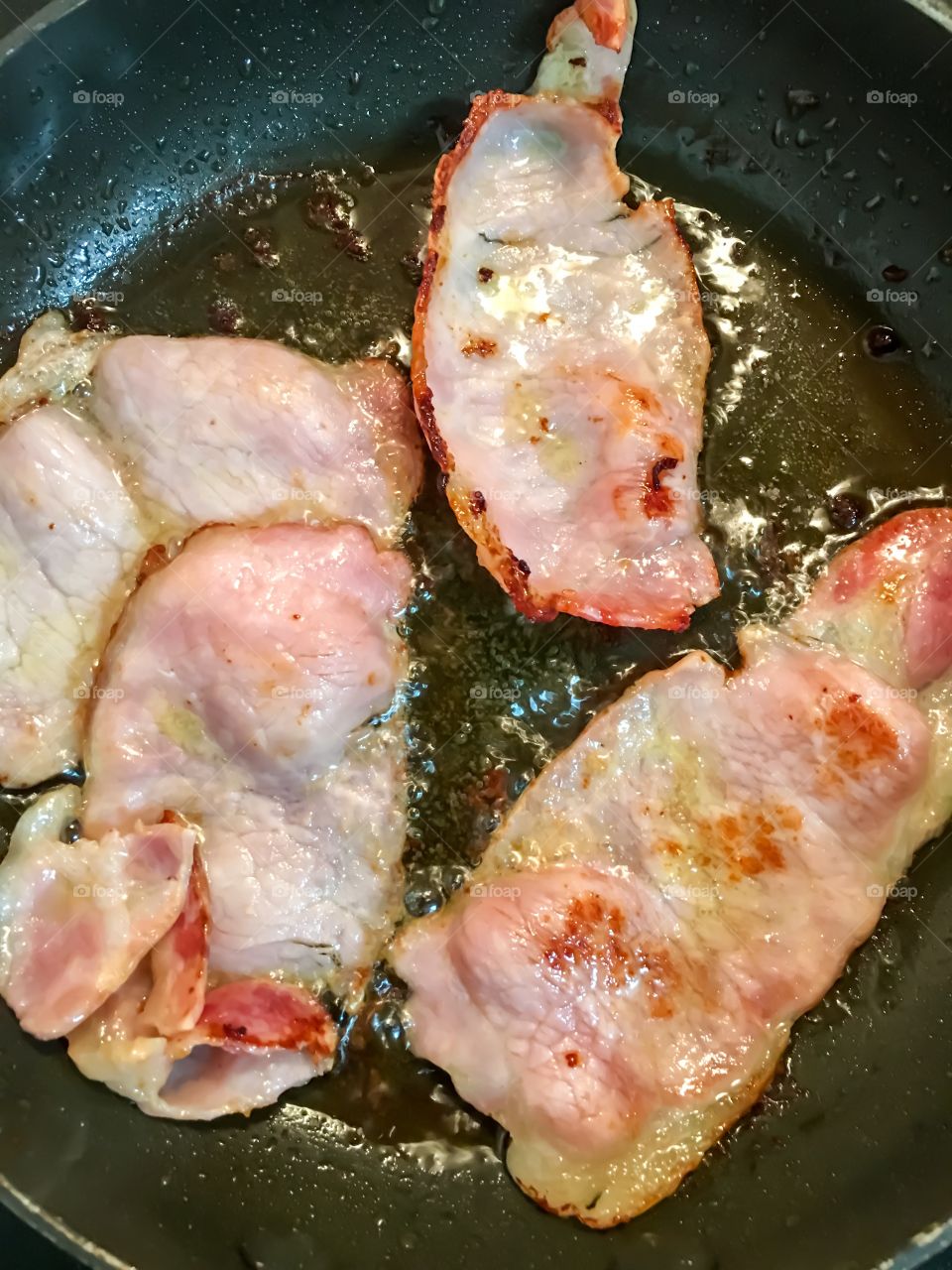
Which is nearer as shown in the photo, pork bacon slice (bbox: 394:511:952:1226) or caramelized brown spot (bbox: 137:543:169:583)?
pork bacon slice (bbox: 394:511:952:1226)

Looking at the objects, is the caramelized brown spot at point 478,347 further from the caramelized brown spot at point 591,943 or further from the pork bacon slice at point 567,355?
the caramelized brown spot at point 591,943

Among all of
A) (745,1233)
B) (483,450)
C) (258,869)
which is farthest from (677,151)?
(745,1233)

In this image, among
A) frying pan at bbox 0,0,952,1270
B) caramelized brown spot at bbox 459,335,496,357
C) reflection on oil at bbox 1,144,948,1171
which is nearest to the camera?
frying pan at bbox 0,0,952,1270

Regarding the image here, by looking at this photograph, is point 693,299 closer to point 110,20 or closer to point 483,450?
point 483,450

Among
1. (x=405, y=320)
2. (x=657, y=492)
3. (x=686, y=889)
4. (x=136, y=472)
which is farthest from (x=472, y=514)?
(x=686, y=889)

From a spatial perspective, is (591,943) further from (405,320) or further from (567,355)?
(405,320)

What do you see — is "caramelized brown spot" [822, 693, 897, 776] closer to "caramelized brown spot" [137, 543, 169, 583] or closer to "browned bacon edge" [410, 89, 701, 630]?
"browned bacon edge" [410, 89, 701, 630]

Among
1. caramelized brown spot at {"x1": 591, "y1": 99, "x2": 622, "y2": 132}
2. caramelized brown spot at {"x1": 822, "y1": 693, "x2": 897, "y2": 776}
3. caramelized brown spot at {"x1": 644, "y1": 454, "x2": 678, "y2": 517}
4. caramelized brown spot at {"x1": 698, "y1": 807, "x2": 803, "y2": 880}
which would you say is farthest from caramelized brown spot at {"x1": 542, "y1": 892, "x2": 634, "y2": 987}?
caramelized brown spot at {"x1": 591, "y1": 99, "x2": 622, "y2": 132}
